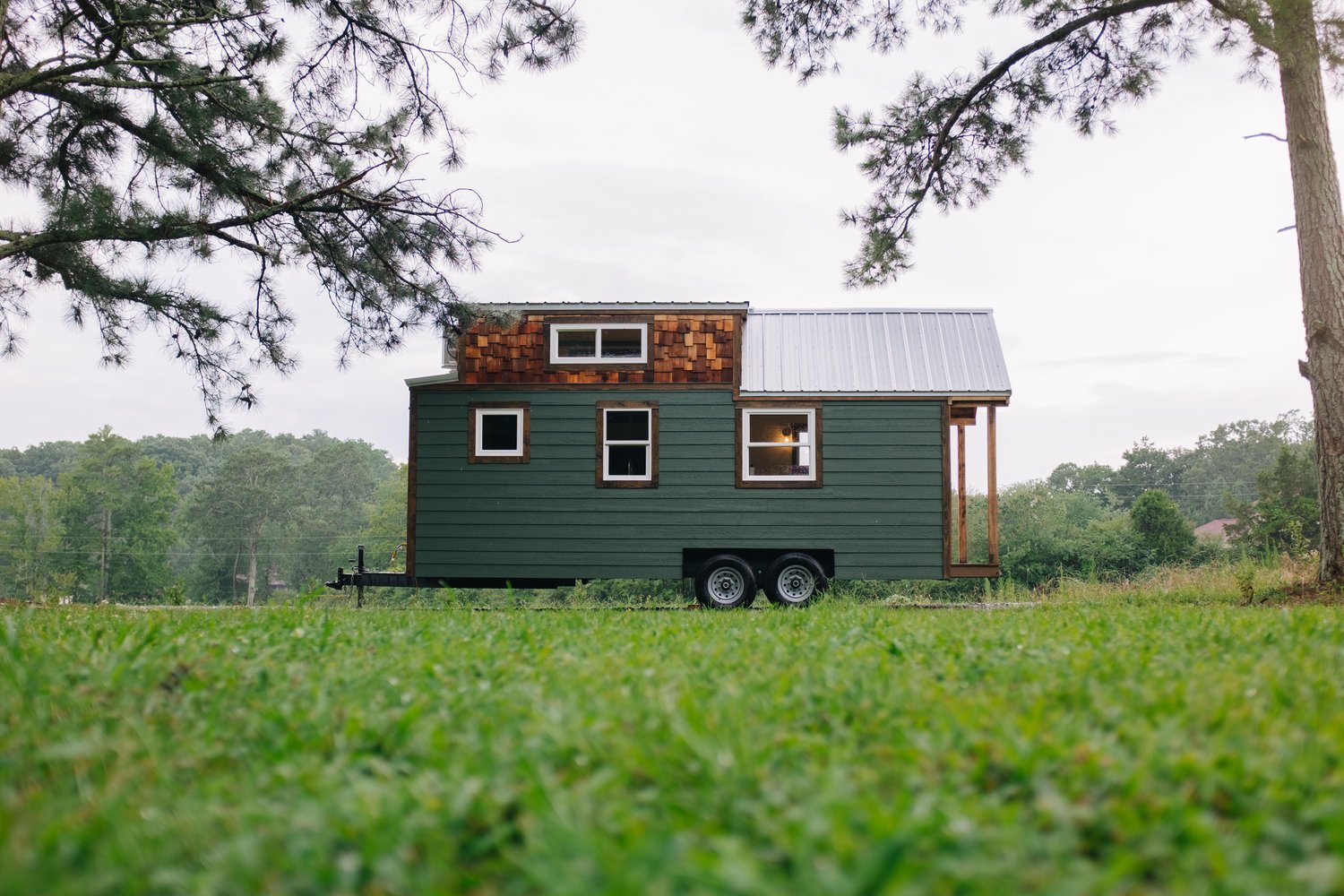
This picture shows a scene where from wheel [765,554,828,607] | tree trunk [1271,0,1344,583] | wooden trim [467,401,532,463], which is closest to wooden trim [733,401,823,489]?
wheel [765,554,828,607]

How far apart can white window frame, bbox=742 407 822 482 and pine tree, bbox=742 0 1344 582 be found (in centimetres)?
188

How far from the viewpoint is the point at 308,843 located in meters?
1.77

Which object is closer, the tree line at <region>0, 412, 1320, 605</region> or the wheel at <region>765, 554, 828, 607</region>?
the wheel at <region>765, 554, 828, 607</region>

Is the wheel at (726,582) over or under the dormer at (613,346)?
under

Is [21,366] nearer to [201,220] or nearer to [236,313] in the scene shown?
[236,313]

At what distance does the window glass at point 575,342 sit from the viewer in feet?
39.6

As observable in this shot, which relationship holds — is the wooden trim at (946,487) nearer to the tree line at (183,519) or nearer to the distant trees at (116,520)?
the tree line at (183,519)

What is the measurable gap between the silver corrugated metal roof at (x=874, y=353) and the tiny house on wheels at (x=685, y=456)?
0.09ft

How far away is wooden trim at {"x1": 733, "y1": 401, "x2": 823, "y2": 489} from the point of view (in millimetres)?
11578

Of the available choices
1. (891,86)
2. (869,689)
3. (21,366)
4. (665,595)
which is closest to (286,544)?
(665,595)

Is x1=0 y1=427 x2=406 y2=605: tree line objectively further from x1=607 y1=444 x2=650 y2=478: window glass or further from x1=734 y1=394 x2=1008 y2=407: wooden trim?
x1=734 y1=394 x2=1008 y2=407: wooden trim

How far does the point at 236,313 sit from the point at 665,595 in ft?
56.8

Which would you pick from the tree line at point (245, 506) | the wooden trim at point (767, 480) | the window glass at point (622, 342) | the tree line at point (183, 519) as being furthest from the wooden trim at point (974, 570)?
the tree line at point (183, 519)

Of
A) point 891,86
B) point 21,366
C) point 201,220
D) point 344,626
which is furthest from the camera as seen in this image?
point 891,86
